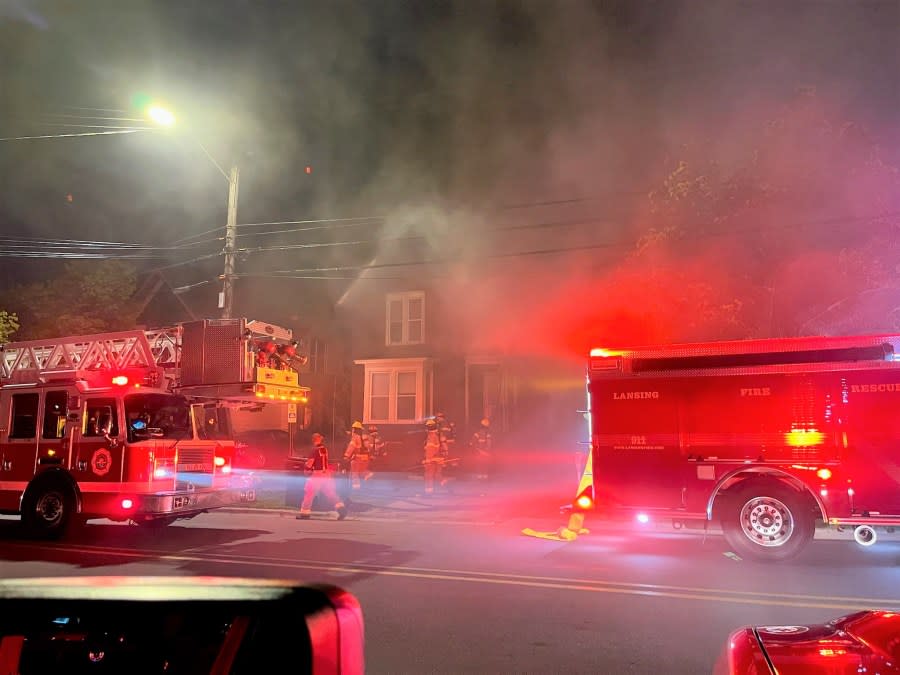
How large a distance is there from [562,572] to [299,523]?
515cm

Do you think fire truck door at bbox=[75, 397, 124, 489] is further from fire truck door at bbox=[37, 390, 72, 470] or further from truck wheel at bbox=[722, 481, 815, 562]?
truck wheel at bbox=[722, 481, 815, 562]

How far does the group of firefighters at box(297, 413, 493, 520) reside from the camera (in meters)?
10.4

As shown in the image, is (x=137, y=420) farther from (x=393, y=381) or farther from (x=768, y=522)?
(x=393, y=381)

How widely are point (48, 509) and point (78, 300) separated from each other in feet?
29.1

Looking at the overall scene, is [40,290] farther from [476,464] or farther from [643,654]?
[643,654]

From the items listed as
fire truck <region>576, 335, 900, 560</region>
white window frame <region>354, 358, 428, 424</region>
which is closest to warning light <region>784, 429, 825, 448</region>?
fire truck <region>576, 335, 900, 560</region>

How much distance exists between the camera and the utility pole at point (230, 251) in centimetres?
1162

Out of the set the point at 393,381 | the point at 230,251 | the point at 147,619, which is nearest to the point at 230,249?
the point at 230,251

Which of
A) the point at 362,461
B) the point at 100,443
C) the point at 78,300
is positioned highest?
the point at 78,300

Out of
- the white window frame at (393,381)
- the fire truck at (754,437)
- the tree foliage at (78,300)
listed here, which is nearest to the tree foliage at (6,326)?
the tree foliage at (78,300)

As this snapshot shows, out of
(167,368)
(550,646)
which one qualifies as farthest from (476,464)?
(550,646)

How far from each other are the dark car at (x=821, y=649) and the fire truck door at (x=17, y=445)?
29.1 feet

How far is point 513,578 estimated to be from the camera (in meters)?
5.81

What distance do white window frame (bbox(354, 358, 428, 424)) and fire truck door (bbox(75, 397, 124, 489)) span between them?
40.0 feet
